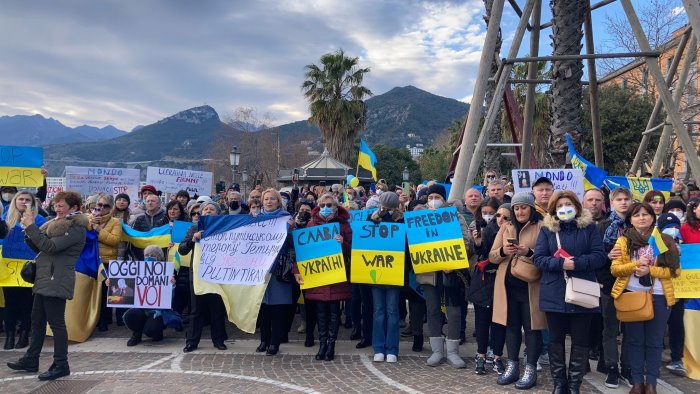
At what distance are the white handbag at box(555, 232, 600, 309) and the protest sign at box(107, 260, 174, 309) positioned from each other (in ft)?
16.4

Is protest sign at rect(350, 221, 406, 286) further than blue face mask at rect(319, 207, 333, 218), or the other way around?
blue face mask at rect(319, 207, 333, 218)

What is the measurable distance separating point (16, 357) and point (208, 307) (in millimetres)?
2373

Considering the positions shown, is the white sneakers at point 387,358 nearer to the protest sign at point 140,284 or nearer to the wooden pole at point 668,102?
the protest sign at point 140,284

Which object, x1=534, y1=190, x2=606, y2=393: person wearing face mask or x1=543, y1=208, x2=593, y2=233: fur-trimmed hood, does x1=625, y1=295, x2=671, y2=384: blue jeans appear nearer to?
x1=534, y1=190, x2=606, y2=393: person wearing face mask

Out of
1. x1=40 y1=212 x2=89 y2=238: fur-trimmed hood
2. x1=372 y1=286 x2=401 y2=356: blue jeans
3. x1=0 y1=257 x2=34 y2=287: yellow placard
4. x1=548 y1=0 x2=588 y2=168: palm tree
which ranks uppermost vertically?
x1=548 y1=0 x2=588 y2=168: palm tree

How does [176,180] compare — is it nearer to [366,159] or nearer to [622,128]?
[366,159]

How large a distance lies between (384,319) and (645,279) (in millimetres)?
2909

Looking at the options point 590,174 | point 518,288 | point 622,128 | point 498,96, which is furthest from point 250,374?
point 622,128

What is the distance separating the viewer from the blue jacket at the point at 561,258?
4.68 meters

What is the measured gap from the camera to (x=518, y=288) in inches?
213

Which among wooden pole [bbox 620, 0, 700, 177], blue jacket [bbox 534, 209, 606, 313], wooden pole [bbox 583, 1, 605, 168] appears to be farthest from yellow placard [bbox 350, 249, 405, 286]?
wooden pole [bbox 583, 1, 605, 168]

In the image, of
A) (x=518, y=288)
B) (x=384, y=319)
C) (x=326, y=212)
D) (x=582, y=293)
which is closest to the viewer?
(x=582, y=293)

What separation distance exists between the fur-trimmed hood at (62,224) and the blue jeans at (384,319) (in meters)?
3.49

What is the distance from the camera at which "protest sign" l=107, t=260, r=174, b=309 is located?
6.88 metres
